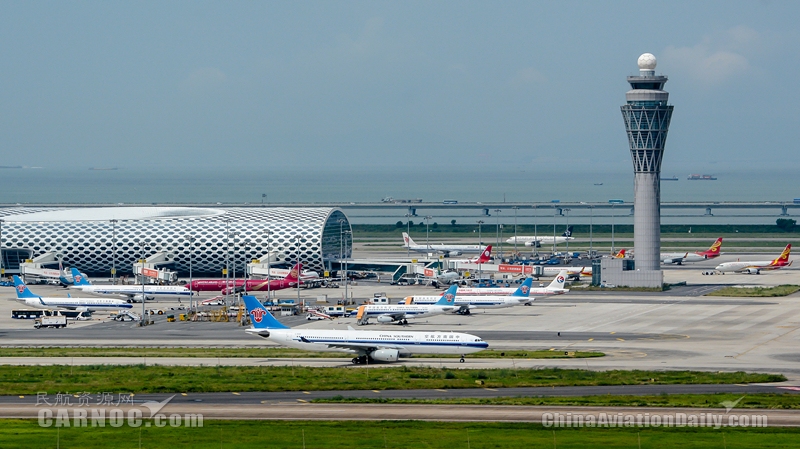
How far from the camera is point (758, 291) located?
5404 inches

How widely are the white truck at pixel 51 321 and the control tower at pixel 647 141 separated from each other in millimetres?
74957

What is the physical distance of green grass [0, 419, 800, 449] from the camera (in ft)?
160

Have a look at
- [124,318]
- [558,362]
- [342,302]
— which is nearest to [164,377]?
[558,362]

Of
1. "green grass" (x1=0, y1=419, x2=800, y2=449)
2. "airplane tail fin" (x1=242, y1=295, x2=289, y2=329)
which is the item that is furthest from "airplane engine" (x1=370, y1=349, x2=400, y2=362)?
"green grass" (x1=0, y1=419, x2=800, y2=449)

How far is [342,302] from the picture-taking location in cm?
13225

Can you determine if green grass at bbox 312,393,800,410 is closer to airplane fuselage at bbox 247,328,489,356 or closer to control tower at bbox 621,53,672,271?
airplane fuselage at bbox 247,328,489,356

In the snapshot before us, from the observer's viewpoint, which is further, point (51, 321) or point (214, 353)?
point (51, 321)

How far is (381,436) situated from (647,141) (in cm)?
9979

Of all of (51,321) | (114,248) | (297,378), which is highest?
(114,248)

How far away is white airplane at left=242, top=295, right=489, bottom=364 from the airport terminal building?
88.7 metres

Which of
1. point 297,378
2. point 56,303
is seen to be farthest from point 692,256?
point 297,378

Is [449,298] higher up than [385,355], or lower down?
higher up

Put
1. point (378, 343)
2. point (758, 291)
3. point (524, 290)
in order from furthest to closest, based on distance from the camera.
→ 1. point (758, 291)
2. point (524, 290)
3. point (378, 343)

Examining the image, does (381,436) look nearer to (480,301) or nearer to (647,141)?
(480,301)
